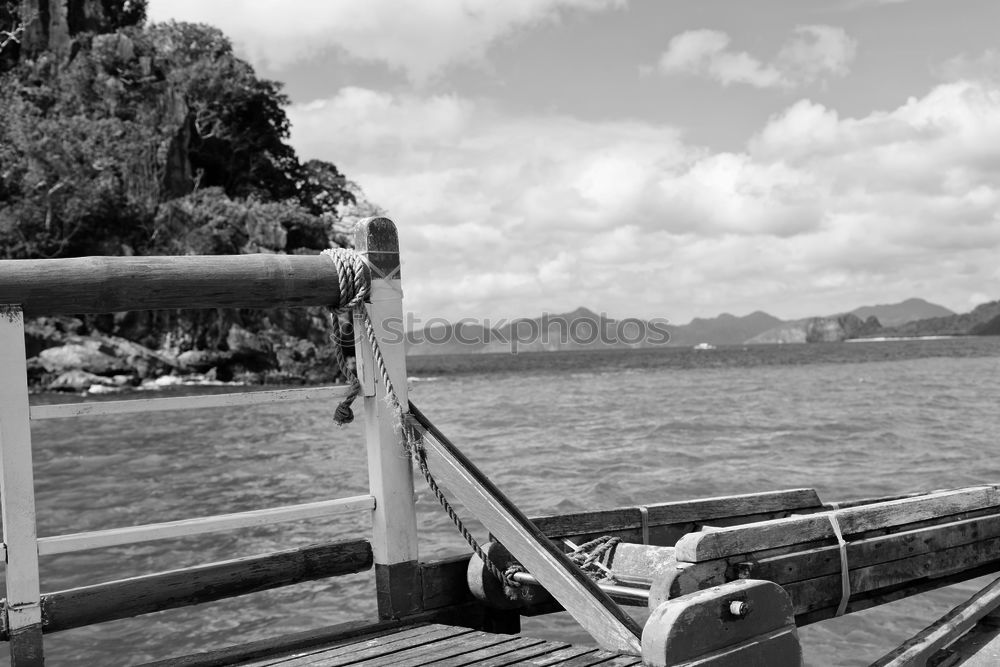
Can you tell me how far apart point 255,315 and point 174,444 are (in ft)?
98.6

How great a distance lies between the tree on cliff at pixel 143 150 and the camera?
40656 millimetres

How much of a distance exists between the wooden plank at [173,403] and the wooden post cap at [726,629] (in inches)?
56.4

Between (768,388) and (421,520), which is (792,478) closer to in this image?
(421,520)

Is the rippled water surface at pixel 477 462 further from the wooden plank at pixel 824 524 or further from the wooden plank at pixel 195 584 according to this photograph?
the wooden plank at pixel 195 584

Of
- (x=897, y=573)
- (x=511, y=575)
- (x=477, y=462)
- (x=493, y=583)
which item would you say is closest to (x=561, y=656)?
(x=511, y=575)

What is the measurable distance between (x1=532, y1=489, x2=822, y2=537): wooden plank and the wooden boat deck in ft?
3.59

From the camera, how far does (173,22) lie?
157 feet

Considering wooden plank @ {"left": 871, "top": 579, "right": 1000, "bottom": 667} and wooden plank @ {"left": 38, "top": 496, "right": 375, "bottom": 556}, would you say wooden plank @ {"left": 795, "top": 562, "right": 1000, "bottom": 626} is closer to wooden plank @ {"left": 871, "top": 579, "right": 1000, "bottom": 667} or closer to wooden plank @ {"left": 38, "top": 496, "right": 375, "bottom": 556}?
wooden plank @ {"left": 871, "top": 579, "right": 1000, "bottom": 667}

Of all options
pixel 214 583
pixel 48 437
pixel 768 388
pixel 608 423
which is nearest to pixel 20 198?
pixel 48 437

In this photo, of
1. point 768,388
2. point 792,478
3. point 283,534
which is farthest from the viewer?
point 768,388

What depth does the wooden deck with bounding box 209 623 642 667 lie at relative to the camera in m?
3.01

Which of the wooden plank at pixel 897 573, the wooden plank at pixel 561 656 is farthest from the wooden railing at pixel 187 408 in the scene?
A: the wooden plank at pixel 897 573

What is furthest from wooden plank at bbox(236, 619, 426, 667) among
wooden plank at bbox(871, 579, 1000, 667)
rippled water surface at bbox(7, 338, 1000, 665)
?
rippled water surface at bbox(7, 338, 1000, 665)

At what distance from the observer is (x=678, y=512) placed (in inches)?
188
